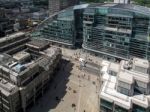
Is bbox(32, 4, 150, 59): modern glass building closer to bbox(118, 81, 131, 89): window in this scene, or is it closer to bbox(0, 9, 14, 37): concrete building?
bbox(0, 9, 14, 37): concrete building

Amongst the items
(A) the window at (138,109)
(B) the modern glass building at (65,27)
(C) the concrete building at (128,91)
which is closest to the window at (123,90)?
(C) the concrete building at (128,91)

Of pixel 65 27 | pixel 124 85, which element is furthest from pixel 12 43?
pixel 124 85

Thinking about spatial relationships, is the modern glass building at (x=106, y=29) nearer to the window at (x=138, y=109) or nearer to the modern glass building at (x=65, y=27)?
the modern glass building at (x=65, y=27)

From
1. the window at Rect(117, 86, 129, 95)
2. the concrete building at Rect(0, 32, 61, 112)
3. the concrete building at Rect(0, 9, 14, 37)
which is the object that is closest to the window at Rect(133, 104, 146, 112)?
the window at Rect(117, 86, 129, 95)

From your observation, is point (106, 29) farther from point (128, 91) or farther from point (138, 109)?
point (138, 109)

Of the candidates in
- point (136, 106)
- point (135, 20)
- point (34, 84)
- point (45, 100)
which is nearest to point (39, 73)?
point (34, 84)
